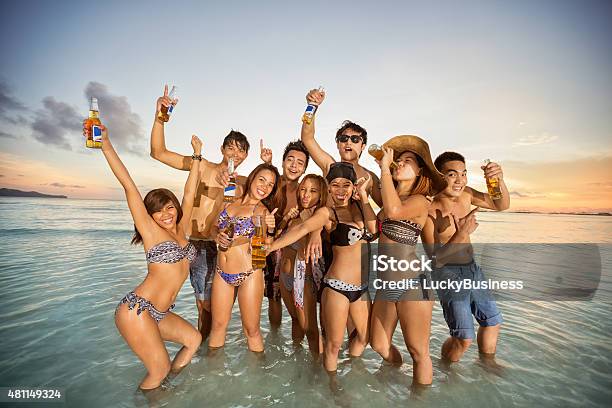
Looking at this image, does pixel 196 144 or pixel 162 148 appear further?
pixel 162 148

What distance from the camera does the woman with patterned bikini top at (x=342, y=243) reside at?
4.06 m

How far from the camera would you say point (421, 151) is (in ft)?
13.3

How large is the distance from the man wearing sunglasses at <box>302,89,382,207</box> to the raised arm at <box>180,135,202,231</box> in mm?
2031

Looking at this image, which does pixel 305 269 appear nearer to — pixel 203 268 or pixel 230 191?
pixel 230 191

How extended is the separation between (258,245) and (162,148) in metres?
3.04

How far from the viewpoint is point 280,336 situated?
6051 mm

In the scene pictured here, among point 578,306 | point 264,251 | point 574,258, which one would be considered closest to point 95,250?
point 264,251

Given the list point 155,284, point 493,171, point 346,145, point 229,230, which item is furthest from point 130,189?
point 493,171

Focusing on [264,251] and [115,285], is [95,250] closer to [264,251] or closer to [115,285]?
[115,285]

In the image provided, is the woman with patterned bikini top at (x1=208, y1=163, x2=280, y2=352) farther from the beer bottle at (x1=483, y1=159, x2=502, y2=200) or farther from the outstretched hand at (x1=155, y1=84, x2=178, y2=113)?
the beer bottle at (x1=483, y1=159, x2=502, y2=200)

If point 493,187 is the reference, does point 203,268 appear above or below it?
below

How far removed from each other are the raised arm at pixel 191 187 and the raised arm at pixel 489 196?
496cm

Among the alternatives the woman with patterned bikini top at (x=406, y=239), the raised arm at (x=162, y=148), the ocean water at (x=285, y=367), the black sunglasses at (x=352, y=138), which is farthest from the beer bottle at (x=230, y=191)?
the ocean water at (x=285, y=367)

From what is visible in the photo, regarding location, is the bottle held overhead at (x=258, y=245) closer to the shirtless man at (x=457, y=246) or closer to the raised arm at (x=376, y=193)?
the raised arm at (x=376, y=193)
